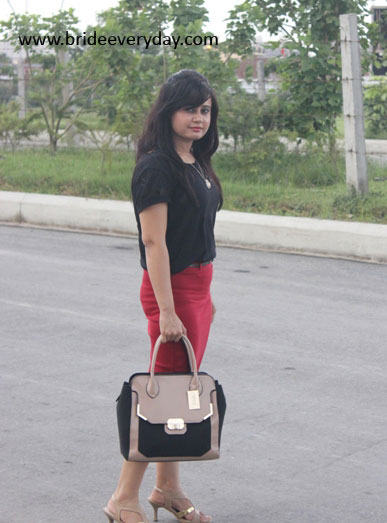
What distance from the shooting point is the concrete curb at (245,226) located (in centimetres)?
1100

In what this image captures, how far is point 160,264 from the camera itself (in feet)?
13.4

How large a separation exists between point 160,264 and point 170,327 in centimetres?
24

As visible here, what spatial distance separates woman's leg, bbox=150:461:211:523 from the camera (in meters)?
4.40

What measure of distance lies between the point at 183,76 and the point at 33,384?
2.89 metres

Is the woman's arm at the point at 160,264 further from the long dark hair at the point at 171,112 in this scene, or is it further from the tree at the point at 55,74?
the tree at the point at 55,74

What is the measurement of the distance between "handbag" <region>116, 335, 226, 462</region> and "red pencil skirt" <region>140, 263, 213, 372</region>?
19 cm

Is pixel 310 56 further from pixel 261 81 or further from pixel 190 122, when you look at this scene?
pixel 190 122

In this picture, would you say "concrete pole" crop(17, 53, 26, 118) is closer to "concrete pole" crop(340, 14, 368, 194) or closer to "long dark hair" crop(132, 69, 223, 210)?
"concrete pole" crop(340, 14, 368, 194)

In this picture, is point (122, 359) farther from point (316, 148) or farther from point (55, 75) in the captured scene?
point (55, 75)

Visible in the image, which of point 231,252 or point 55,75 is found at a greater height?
point 55,75

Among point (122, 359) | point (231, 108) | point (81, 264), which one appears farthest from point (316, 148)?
point (122, 359)

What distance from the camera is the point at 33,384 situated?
648cm

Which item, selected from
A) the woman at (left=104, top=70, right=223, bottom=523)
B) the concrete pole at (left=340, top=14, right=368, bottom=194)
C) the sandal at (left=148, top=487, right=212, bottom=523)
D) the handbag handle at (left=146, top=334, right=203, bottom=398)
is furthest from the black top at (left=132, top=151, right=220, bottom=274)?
the concrete pole at (left=340, top=14, right=368, bottom=194)

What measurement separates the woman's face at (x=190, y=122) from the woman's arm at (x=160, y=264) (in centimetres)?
31
